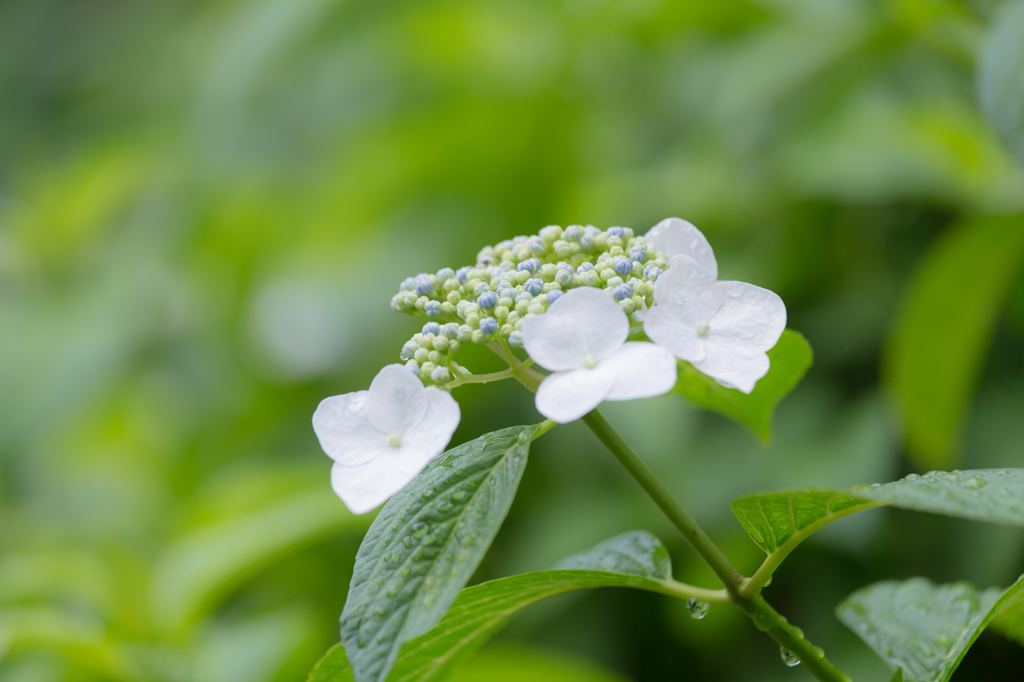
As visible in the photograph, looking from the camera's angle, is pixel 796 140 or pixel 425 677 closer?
pixel 425 677

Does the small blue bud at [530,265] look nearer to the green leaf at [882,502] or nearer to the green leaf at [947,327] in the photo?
the green leaf at [882,502]

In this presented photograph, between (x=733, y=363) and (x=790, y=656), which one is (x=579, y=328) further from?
(x=790, y=656)

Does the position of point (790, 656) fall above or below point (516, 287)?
below

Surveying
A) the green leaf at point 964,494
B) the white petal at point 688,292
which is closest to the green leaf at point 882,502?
the green leaf at point 964,494

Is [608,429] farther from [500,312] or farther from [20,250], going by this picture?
[20,250]

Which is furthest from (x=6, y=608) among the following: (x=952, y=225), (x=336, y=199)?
(x=952, y=225)

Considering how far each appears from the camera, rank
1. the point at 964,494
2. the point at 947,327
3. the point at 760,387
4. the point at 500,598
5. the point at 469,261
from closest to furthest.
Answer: the point at 964,494 → the point at 500,598 → the point at 760,387 → the point at 947,327 → the point at 469,261

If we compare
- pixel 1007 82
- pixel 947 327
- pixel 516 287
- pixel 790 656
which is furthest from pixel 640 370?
pixel 947 327
